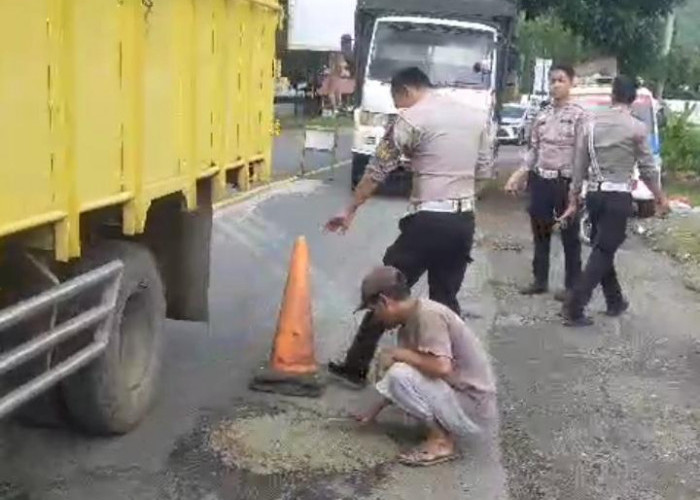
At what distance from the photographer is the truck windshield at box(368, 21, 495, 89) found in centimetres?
1864

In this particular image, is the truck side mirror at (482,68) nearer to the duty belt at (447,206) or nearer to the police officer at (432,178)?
the police officer at (432,178)

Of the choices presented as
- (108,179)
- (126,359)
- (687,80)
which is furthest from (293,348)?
(687,80)

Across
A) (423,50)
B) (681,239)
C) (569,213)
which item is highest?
(423,50)

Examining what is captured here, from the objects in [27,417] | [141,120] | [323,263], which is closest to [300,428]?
[27,417]

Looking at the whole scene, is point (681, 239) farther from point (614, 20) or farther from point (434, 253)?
point (434, 253)

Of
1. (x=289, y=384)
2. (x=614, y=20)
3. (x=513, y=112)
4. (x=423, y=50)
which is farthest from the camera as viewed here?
(x=513, y=112)

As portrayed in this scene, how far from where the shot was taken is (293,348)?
23.2 ft

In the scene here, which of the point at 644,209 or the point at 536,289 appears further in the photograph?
the point at 644,209

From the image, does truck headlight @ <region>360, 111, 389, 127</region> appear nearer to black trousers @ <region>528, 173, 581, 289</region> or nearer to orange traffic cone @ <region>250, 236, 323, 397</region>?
black trousers @ <region>528, 173, 581, 289</region>

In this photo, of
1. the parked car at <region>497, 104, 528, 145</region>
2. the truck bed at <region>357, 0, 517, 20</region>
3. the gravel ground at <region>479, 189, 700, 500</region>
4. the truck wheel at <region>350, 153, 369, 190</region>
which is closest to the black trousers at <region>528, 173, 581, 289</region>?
the gravel ground at <region>479, 189, 700, 500</region>

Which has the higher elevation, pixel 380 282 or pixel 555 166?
pixel 555 166

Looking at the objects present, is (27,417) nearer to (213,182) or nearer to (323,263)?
(213,182)

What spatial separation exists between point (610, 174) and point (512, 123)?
1259 inches

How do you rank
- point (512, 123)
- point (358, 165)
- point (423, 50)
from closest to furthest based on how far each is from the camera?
1. point (423, 50)
2. point (358, 165)
3. point (512, 123)
